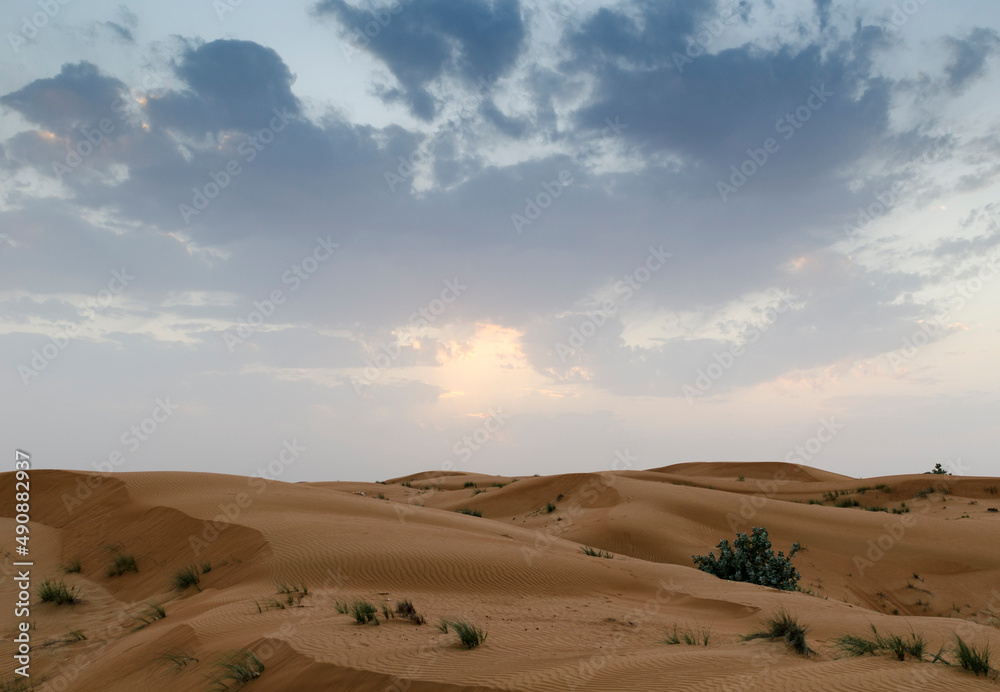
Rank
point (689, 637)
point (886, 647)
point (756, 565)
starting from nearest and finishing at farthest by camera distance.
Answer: point (886, 647), point (689, 637), point (756, 565)

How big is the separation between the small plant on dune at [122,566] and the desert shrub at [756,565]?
12723 millimetres

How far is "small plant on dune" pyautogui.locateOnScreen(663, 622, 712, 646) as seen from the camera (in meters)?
7.08

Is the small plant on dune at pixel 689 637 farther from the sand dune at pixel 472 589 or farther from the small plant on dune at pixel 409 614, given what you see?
the small plant on dune at pixel 409 614

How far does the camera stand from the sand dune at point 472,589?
575 cm

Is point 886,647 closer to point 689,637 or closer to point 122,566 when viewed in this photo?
point 689,637

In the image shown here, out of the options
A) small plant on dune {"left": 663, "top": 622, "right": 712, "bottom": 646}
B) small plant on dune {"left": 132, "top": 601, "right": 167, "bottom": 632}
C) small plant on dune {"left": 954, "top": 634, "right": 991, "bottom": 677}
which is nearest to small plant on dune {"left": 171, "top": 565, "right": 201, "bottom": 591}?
small plant on dune {"left": 132, "top": 601, "right": 167, "bottom": 632}

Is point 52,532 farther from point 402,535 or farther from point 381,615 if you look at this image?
point 381,615

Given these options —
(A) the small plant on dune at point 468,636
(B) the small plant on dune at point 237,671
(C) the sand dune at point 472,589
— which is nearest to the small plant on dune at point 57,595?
(C) the sand dune at point 472,589

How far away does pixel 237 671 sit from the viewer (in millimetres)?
6074

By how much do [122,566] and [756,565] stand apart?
13.8 metres

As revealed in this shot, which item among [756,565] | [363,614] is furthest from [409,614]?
[756,565]

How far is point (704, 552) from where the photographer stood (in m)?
18.3

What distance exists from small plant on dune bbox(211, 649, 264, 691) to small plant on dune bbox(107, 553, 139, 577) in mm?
7893

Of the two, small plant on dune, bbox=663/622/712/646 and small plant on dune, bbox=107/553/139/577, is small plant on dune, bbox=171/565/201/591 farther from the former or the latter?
small plant on dune, bbox=663/622/712/646
